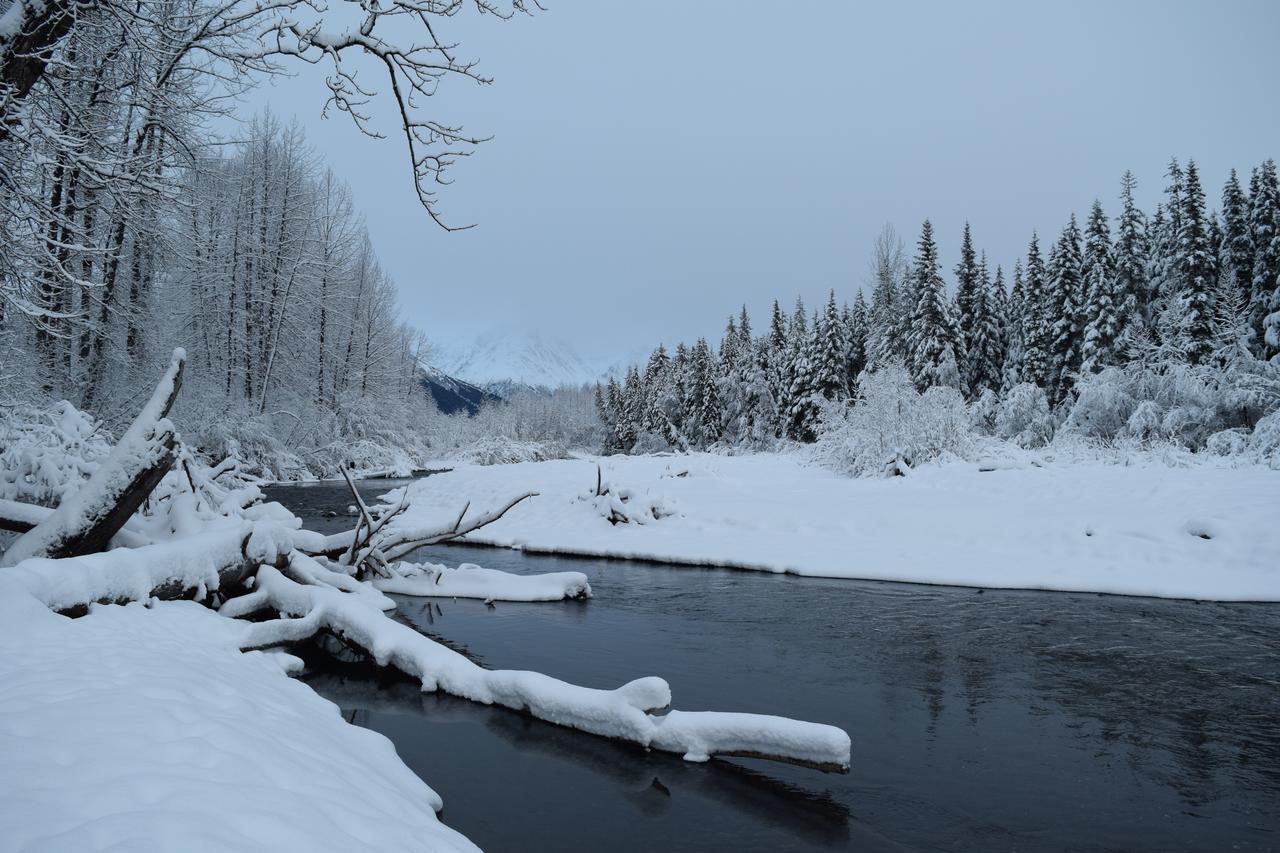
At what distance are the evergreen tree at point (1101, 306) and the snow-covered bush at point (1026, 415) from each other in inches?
117

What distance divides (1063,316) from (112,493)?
44.6m

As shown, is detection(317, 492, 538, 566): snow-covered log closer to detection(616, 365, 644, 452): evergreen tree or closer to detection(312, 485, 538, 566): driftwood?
detection(312, 485, 538, 566): driftwood

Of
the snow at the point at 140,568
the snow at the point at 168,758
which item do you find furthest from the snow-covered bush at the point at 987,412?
the snow at the point at 168,758

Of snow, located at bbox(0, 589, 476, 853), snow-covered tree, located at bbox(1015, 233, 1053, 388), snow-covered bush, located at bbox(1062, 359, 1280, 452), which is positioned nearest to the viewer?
snow, located at bbox(0, 589, 476, 853)

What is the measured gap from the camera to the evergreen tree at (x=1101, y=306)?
3531 cm

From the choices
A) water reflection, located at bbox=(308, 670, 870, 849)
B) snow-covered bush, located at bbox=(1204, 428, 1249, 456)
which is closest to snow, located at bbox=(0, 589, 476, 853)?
water reflection, located at bbox=(308, 670, 870, 849)

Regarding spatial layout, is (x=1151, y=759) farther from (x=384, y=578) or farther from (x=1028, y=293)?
(x=1028, y=293)

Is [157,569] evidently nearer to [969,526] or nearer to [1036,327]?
[969,526]

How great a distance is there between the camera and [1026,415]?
36156 millimetres

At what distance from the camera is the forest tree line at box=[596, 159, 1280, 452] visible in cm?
3128

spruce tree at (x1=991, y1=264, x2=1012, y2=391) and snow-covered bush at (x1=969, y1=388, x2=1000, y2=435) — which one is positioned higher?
spruce tree at (x1=991, y1=264, x2=1012, y2=391)

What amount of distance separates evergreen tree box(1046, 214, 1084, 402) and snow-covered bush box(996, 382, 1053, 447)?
3.07m

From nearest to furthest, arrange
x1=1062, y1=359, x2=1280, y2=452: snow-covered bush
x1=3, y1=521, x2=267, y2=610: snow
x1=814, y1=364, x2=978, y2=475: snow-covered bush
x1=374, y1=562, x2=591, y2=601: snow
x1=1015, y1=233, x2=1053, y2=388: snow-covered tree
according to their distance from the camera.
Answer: x1=3, y1=521, x2=267, y2=610: snow
x1=374, y1=562, x2=591, y2=601: snow
x1=814, y1=364, x2=978, y2=475: snow-covered bush
x1=1062, y1=359, x2=1280, y2=452: snow-covered bush
x1=1015, y1=233, x2=1053, y2=388: snow-covered tree

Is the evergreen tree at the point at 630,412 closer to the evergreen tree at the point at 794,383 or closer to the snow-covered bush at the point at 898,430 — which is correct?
the evergreen tree at the point at 794,383
